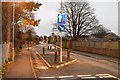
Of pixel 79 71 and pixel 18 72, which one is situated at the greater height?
pixel 18 72

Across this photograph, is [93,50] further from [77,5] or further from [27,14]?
[77,5]

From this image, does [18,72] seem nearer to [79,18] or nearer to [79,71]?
[79,71]

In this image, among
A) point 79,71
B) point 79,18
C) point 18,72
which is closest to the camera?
point 18,72

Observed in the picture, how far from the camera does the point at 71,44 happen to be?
82.6 m

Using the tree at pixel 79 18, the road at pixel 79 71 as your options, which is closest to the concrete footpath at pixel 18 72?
the road at pixel 79 71

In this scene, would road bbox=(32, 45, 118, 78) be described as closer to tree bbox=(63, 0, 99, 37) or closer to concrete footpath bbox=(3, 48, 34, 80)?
concrete footpath bbox=(3, 48, 34, 80)

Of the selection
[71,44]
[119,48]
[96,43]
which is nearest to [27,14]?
[119,48]

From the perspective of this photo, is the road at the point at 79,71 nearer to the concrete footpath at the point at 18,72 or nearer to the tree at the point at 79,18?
the concrete footpath at the point at 18,72

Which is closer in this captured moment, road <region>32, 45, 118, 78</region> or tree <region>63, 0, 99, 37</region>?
road <region>32, 45, 118, 78</region>

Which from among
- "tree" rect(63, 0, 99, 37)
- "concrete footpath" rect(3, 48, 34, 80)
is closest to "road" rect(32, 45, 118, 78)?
"concrete footpath" rect(3, 48, 34, 80)

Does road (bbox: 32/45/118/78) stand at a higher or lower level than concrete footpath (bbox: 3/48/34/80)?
lower

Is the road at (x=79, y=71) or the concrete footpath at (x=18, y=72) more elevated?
the concrete footpath at (x=18, y=72)

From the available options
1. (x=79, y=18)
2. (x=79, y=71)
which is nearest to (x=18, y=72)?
(x=79, y=71)

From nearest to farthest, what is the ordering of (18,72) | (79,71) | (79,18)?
1. (18,72)
2. (79,71)
3. (79,18)
